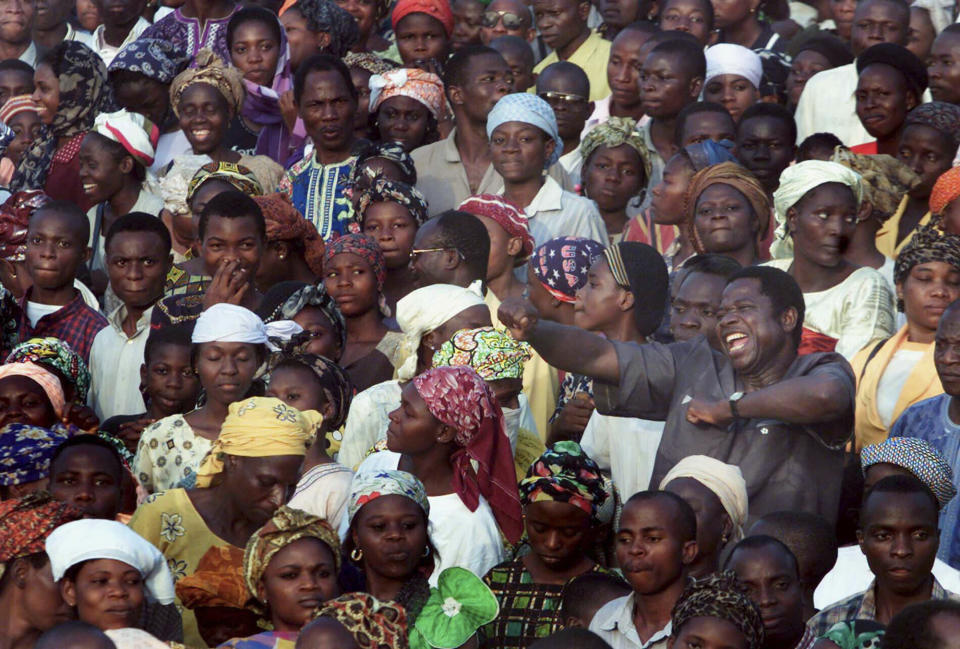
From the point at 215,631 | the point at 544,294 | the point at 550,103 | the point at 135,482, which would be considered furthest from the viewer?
the point at 550,103

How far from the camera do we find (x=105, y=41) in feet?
44.3

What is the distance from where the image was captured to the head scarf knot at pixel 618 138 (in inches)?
431

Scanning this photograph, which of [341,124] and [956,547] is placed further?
[341,124]

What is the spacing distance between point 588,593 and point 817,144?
4236mm

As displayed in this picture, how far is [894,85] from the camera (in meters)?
10.6

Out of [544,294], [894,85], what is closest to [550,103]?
[894,85]

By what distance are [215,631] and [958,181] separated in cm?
432

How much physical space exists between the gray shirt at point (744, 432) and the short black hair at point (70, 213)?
11.3 ft

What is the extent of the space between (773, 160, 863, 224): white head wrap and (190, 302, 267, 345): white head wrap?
261cm

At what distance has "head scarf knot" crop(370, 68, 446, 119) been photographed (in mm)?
11391

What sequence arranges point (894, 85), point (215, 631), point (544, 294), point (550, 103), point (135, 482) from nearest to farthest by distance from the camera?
point (215, 631) → point (135, 482) → point (544, 294) → point (894, 85) → point (550, 103)

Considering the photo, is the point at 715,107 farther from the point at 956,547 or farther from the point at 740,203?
the point at 956,547

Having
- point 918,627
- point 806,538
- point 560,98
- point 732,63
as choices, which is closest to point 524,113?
point 560,98

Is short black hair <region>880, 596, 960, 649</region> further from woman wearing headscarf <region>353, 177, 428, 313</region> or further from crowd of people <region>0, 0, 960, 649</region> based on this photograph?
woman wearing headscarf <region>353, 177, 428, 313</region>
